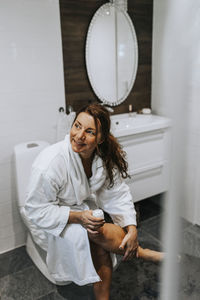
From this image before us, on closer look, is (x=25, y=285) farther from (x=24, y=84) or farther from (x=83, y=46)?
(x=83, y=46)

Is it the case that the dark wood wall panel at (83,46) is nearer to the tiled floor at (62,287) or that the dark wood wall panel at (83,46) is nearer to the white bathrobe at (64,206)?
the white bathrobe at (64,206)

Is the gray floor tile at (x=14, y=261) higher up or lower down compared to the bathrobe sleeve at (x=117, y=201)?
lower down

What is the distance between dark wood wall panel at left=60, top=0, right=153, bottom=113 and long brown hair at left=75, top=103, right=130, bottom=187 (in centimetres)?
73

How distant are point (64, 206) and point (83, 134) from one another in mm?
373

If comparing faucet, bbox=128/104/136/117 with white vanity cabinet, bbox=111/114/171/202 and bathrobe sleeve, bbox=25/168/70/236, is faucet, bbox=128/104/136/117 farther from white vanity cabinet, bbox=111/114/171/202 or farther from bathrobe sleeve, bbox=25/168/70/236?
bathrobe sleeve, bbox=25/168/70/236

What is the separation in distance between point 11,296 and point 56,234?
553 millimetres

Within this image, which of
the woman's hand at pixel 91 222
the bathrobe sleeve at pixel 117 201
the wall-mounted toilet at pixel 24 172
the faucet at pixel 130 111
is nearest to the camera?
the woman's hand at pixel 91 222

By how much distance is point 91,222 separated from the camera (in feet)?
4.31

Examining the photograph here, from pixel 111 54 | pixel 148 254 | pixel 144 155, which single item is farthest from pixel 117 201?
pixel 111 54

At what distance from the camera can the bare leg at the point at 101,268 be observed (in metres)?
1.44

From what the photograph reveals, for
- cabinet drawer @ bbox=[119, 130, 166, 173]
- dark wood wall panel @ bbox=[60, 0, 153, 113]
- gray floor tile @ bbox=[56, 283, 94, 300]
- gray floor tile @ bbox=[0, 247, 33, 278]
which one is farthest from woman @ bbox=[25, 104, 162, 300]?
dark wood wall panel @ bbox=[60, 0, 153, 113]

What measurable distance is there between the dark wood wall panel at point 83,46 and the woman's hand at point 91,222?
1035 mm

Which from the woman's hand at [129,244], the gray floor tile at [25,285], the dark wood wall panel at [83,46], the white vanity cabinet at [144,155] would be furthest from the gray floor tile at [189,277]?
the dark wood wall panel at [83,46]

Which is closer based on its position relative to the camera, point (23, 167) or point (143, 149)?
point (23, 167)
